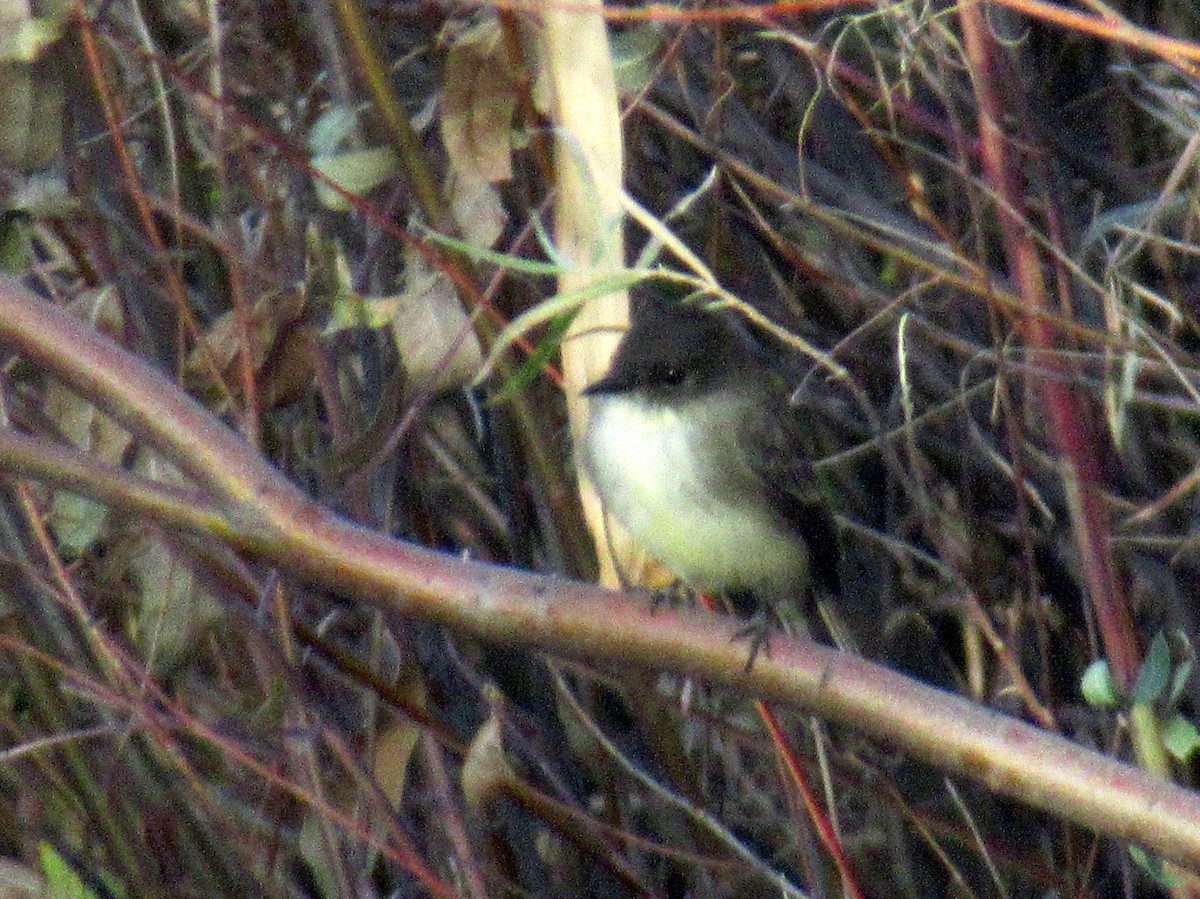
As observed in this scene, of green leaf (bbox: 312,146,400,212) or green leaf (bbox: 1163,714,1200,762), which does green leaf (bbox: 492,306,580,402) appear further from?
green leaf (bbox: 1163,714,1200,762)

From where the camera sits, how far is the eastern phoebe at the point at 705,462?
3.04 m

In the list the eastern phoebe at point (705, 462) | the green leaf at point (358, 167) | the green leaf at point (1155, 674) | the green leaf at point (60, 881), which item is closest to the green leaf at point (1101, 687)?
the green leaf at point (1155, 674)

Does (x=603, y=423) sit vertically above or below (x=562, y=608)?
below

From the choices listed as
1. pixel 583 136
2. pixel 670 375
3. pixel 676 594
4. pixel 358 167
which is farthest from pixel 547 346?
pixel 676 594

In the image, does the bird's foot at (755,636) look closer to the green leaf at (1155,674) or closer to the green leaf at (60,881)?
the green leaf at (1155,674)

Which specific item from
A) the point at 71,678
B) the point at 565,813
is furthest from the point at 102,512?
the point at 565,813

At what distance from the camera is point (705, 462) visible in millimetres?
3139

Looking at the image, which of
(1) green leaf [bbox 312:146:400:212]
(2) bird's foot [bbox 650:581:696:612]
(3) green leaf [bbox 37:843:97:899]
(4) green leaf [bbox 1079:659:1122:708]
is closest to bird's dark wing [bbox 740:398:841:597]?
(2) bird's foot [bbox 650:581:696:612]

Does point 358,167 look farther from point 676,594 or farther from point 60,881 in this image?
point 60,881

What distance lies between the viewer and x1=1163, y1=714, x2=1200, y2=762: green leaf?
2.69m

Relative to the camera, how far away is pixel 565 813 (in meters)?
3.15

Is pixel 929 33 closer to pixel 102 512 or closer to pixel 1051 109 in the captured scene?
Answer: pixel 1051 109

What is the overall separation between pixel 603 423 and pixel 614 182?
0.65 metres

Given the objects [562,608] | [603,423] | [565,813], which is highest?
[562,608]
